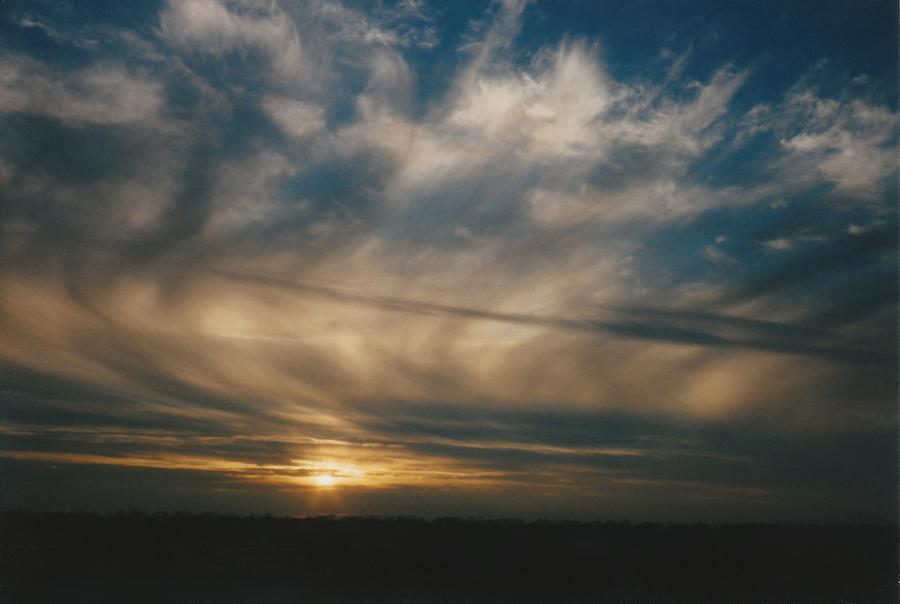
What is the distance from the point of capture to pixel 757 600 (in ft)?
155

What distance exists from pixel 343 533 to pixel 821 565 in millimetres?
43346

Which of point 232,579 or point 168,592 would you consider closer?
point 168,592

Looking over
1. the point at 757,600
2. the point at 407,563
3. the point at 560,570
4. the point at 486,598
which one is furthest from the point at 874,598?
the point at 407,563

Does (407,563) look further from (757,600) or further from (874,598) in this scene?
(874,598)

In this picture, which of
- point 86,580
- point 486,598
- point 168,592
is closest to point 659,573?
point 486,598

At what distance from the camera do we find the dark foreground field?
44.2 meters

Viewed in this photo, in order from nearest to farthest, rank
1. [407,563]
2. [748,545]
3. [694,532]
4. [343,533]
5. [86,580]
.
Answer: [86,580]
[407,563]
[343,533]
[748,545]
[694,532]

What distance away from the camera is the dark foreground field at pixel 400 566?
44219mm

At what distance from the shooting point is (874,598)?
4900 centimetres

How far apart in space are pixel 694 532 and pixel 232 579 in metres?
68.6

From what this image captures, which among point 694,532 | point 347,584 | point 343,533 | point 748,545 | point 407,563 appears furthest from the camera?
point 694,532

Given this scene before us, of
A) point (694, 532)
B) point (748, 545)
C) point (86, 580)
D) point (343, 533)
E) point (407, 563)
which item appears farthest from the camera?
point (694, 532)

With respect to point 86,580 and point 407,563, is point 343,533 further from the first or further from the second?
point 86,580

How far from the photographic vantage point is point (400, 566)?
53.5m
